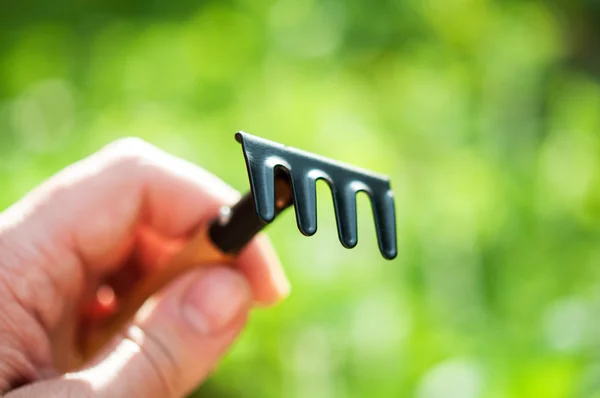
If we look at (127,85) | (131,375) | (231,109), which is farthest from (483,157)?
(131,375)

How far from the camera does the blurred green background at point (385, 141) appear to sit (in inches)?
25.1

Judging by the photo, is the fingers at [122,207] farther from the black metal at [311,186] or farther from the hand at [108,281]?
the black metal at [311,186]

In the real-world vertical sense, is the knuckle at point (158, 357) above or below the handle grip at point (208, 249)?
below

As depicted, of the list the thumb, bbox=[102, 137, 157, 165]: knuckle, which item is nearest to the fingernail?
the thumb

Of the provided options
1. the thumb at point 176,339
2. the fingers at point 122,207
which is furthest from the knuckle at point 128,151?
the thumb at point 176,339

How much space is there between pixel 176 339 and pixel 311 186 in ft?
0.55

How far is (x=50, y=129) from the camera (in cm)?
86

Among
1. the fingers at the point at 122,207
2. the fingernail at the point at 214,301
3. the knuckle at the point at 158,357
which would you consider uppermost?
the fingers at the point at 122,207

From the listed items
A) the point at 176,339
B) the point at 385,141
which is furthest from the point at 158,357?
the point at 385,141

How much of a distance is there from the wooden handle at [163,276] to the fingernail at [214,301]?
0.04ft

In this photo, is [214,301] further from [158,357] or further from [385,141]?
[385,141]

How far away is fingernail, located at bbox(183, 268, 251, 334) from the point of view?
46cm

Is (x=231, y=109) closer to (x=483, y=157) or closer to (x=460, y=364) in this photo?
(x=483, y=157)

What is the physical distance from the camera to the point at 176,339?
17.8 inches
